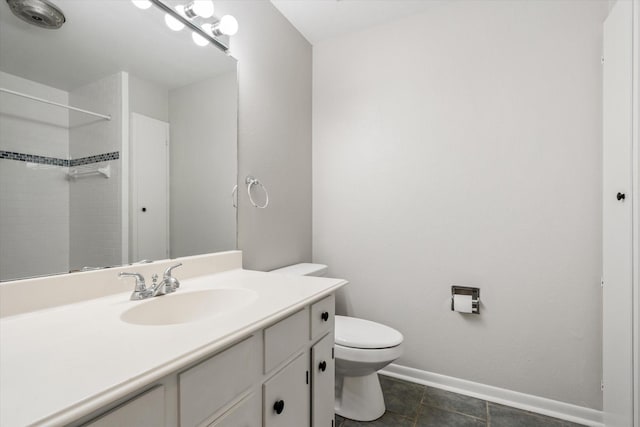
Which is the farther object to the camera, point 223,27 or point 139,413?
point 223,27

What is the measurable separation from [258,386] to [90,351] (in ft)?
1.41

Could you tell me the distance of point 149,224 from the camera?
3.89ft

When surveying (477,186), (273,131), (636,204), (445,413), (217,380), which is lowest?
(445,413)

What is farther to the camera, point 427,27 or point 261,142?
point 427,27

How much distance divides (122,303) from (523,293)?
77.1 inches

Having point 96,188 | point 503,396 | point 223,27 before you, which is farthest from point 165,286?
point 503,396

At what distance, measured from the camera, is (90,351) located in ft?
1.95

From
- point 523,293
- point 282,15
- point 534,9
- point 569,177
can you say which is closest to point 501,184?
point 569,177

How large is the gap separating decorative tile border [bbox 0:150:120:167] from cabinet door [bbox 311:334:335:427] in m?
1.03

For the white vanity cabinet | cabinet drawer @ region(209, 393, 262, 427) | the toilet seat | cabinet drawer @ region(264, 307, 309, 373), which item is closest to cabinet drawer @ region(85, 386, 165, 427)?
the white vanity cabinet

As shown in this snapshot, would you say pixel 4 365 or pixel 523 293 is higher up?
pixel 4 365

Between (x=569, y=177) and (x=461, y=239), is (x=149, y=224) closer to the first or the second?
(x=461, y=239)

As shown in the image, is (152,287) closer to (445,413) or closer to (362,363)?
(362,363)

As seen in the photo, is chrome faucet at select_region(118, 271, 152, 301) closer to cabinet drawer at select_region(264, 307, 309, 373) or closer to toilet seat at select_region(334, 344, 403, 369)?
cabinet drawer at select_region(264, 307, 309, 373)
